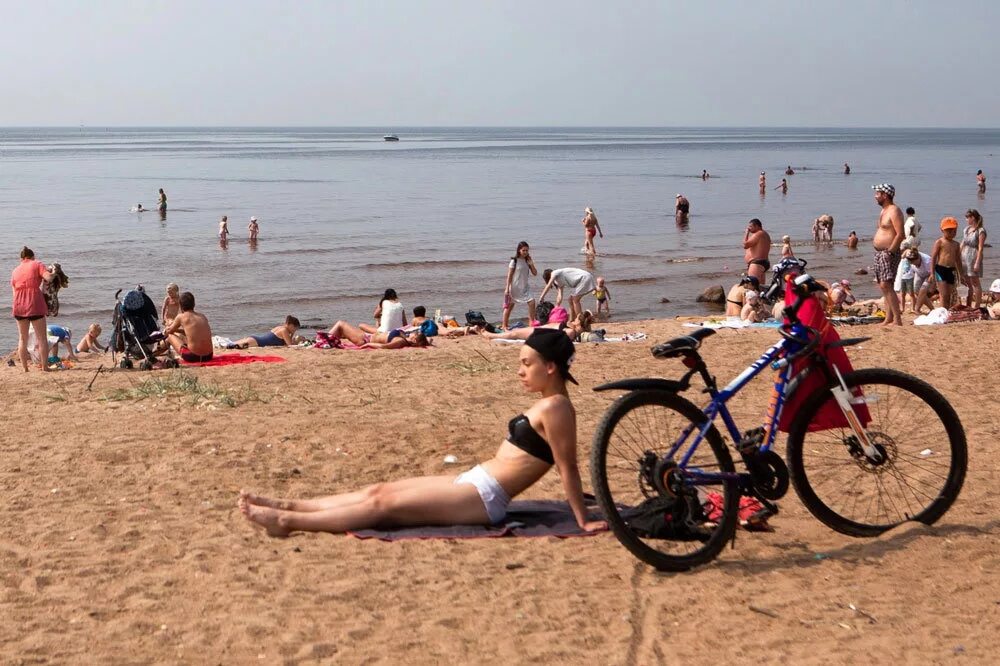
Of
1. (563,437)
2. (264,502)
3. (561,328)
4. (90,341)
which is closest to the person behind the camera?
(563,437)

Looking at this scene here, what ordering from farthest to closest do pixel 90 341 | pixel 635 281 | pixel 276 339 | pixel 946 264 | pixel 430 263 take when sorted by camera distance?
pixel 430 263
pixel 635 281
pixel 90 341
pixel 276 339
pixel 946 264

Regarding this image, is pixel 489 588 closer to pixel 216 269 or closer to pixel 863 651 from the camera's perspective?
pixel 863 651

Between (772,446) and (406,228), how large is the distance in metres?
34.3

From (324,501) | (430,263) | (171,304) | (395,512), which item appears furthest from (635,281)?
(395,512)

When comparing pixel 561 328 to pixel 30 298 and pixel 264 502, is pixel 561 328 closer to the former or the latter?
pixel 30 298

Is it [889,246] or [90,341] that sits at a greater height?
[889,246]

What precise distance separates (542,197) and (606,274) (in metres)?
25.4

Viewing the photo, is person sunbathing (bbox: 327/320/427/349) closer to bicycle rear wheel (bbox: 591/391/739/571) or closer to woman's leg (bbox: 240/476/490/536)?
woman's leg (bbox: 240/476/490/536)

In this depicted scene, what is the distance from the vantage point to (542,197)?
52.7 m

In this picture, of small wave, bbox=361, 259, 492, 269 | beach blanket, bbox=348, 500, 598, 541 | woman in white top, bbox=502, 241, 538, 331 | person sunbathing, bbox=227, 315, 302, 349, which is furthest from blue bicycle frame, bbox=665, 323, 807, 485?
small wave, bbox=361, 259, 492, 269

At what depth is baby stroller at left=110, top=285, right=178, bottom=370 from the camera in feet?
42.8

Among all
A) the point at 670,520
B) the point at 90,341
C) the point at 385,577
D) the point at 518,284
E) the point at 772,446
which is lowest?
the point at 90,341

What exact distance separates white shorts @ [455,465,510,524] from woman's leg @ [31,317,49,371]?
9.69 meters

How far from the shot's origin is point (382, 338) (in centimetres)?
1530
